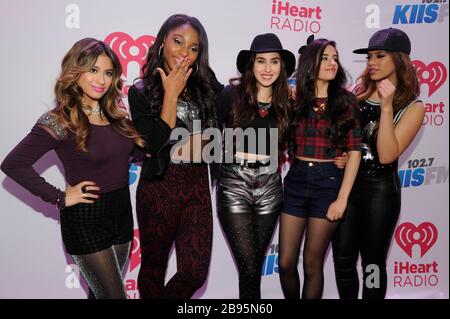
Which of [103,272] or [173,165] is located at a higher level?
[173,165]

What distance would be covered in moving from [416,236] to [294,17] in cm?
241

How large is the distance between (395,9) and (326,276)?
8.44 feet

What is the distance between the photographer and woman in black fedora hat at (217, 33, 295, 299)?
302 centimetres

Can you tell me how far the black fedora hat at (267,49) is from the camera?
3034 millimetres

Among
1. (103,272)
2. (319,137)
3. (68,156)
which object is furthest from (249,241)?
(68,156)

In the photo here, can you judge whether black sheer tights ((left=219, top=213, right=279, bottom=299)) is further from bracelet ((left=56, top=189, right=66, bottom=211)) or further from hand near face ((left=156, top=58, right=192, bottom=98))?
bracelet ((left=56, top=189, right=66, bottom=211))

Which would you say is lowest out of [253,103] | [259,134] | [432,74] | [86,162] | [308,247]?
[308,247]

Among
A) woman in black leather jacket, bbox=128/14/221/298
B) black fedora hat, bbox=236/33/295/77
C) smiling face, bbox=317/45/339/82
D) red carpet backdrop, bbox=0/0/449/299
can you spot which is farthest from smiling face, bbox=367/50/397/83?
woman in black leather jacket, bbox=128/14/221/298

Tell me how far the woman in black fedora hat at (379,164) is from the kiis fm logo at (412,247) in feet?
3.73

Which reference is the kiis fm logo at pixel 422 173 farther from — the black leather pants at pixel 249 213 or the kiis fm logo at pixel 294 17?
the black leather pants at pixel 249 213

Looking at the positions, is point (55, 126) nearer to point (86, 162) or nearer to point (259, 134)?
point (86, 162)

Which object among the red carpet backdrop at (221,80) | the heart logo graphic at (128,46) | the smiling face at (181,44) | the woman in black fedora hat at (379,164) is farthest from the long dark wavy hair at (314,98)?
the heart logo graphic at (128,46)

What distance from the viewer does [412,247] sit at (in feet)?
14.4

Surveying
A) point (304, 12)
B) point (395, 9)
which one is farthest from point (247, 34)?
point (395, 9)
